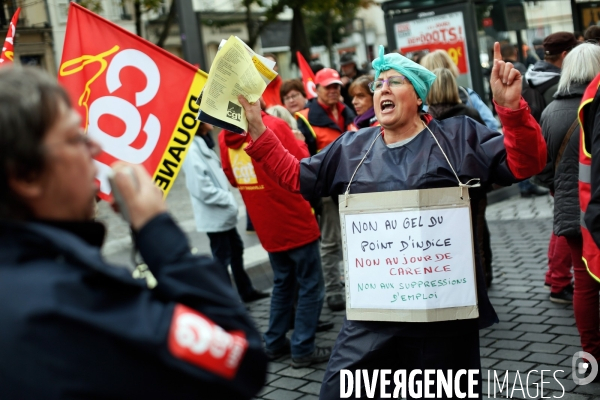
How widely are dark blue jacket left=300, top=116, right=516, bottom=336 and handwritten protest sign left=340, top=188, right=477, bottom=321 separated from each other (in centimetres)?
5

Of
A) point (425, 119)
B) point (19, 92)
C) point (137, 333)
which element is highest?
point (19, 92)

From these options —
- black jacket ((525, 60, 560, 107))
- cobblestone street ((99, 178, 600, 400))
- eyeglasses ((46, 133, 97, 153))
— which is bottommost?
cobblestone street ((99, 178, 600, 400))

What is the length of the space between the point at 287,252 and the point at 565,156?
1.89 metres

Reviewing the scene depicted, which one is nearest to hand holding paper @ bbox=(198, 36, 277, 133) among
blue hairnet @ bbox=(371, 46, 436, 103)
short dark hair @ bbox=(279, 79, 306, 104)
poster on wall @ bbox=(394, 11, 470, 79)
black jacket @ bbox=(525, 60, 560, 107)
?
blue hairnet @ bbox=(371, 46, 436, 103)

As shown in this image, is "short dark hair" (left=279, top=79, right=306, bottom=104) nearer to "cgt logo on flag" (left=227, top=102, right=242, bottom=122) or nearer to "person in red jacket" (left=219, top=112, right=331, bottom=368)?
"person in red jacket" (left=219, top=112, right=331, bottom=368)

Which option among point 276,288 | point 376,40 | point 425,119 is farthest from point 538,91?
point 376,40

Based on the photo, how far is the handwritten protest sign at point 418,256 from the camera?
298 centimetres

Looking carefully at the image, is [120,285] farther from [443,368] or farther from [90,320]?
[443,368]

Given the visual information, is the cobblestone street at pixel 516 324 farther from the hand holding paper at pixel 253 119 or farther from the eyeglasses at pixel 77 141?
the eyeglasses at pixel 77 141

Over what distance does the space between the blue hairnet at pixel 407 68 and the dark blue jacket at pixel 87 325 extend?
2001 mm

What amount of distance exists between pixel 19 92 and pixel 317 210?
17.2 feet

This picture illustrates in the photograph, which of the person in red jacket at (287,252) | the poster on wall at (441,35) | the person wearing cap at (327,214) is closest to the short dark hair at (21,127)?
the person in red jacket at (287,252)

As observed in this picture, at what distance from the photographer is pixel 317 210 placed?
652 centimetres

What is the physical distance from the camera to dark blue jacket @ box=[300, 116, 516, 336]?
3004 millimetres
